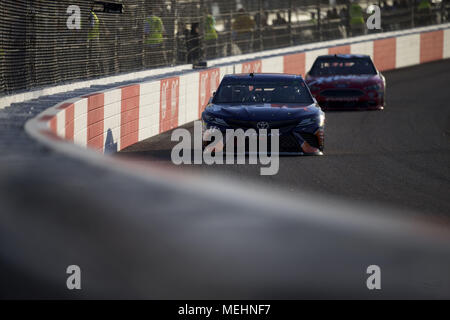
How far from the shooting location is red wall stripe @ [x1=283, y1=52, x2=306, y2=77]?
86.7ft

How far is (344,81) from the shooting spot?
1962 cm

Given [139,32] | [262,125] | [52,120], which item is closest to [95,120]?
[262,125]

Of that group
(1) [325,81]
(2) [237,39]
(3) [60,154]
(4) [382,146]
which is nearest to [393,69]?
(2) [237,39]

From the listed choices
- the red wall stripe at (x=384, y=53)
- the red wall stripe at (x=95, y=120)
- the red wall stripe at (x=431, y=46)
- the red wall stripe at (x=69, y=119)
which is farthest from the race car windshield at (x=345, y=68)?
the red wall stripe at (x=431, y=46)

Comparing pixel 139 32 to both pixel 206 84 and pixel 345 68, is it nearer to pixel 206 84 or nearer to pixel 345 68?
pixel 206 84

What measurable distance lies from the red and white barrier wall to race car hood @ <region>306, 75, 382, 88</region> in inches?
91.6

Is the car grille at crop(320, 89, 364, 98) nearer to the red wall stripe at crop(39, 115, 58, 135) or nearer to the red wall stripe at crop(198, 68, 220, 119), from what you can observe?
the red wall stripe at crop(198, 68, 220, 119)

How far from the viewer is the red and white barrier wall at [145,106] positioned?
9.99 metres

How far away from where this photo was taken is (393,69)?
34.1m

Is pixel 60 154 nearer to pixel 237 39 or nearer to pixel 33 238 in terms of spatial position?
pixel 33 238

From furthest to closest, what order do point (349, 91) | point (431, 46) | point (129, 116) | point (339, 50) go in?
point (431, 46), point (339, 50), point (349, 91), point (129, 116)

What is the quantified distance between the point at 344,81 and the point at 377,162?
7.59m

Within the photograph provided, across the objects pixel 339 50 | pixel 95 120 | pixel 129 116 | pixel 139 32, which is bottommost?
pixel 95 120
